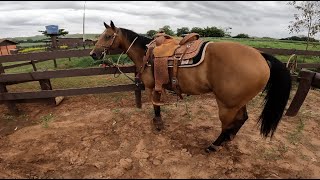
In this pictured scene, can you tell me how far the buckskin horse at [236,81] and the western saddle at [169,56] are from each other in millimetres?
119

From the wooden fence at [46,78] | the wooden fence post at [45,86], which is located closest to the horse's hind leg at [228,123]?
the wooden fence at [46,78]

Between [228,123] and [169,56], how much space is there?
4.55 feet

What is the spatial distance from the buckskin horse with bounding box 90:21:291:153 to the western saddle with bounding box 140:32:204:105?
119mm

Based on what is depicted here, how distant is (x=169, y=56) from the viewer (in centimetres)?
427

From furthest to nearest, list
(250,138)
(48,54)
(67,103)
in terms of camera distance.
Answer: (67,103) < (48,54) < (250,138)

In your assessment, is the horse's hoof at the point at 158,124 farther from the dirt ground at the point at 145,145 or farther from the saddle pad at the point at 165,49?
the saddle pad at the point at 165,49

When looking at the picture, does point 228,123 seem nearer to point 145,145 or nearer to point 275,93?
point 275,93

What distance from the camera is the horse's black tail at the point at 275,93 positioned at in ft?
12.6

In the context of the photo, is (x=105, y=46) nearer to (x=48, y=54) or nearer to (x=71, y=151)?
(x=48, y=54)

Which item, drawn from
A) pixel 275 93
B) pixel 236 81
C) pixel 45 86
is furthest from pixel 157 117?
pixel 45 86

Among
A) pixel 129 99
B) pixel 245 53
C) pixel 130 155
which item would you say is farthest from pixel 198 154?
pixel 129 99

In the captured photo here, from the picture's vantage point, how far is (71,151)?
411cm

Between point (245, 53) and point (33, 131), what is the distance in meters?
3.98

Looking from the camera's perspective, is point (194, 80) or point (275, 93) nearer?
point (275, 93)
